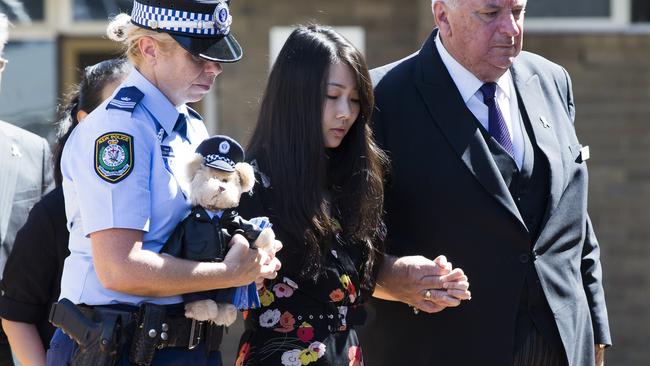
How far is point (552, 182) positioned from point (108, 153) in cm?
164

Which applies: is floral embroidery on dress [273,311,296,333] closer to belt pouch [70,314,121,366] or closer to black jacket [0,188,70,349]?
belt pouch [70,314,121,366]

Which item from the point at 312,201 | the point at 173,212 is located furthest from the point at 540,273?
the point at 173,212

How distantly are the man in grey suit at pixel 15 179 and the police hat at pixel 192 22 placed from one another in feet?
3.43

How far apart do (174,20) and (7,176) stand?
4.15 ft

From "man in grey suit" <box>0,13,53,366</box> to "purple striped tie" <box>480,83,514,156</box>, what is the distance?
5.34ft

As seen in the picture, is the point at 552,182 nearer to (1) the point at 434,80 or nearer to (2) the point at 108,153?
(1) the point at 434,80

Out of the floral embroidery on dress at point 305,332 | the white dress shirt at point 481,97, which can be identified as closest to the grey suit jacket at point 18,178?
the floral embroidery on dress at point 305,332

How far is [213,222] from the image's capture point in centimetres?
295

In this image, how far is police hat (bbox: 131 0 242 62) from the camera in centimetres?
300

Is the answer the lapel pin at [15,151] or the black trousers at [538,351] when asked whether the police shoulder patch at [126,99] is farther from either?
the black trousers at [538,351]

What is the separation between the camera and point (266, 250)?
3018 mm

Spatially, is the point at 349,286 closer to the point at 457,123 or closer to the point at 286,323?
the point at 286,323

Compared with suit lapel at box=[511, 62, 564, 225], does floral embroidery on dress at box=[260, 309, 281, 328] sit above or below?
below

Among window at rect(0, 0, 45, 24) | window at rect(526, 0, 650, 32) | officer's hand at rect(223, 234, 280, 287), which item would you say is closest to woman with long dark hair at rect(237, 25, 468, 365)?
officer's hand at rect(223, 234, 280, 287)
